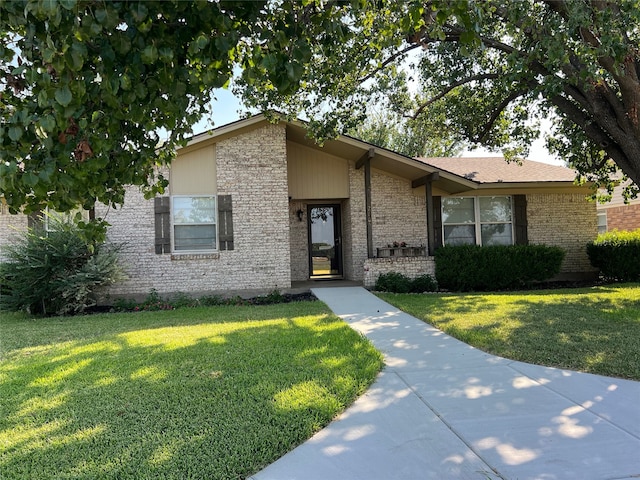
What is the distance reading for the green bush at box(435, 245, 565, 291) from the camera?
11.6 meters

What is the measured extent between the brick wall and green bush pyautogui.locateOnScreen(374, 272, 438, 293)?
14.9m

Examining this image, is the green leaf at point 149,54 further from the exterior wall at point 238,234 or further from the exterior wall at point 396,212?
the exterior wall at point 396,212

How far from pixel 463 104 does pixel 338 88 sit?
4352 mm

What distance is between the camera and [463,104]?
12.2 m

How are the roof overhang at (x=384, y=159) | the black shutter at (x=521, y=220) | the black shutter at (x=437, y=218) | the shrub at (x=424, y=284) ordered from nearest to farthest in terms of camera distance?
the roof overhang at (x=384, y=159) → the shrub at (x=424, y=284) → the black shutter at (x=437, y=218) → the black shutter at (x=521, y=220)

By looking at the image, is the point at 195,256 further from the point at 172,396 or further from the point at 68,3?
the point at 68,3

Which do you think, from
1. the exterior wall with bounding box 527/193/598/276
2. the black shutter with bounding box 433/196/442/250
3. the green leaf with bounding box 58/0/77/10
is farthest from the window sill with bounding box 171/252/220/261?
the exterior wall with bounding box 527/193/598/276

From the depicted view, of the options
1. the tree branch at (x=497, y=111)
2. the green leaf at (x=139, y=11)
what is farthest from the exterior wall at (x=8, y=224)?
the tree branch at (x=497, y=111)

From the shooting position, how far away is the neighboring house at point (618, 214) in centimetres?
2016

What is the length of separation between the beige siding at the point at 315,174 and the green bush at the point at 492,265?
143 inches

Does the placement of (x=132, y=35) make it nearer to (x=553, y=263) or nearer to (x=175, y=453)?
(x=175, y=453)

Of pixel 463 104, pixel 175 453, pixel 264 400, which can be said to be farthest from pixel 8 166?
pixel 463 104

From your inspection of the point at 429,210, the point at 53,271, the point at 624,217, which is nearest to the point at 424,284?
the point at 429,210

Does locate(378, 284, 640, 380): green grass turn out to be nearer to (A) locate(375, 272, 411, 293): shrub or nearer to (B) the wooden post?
(A) locate(375, 272, 411, 293): shrub
